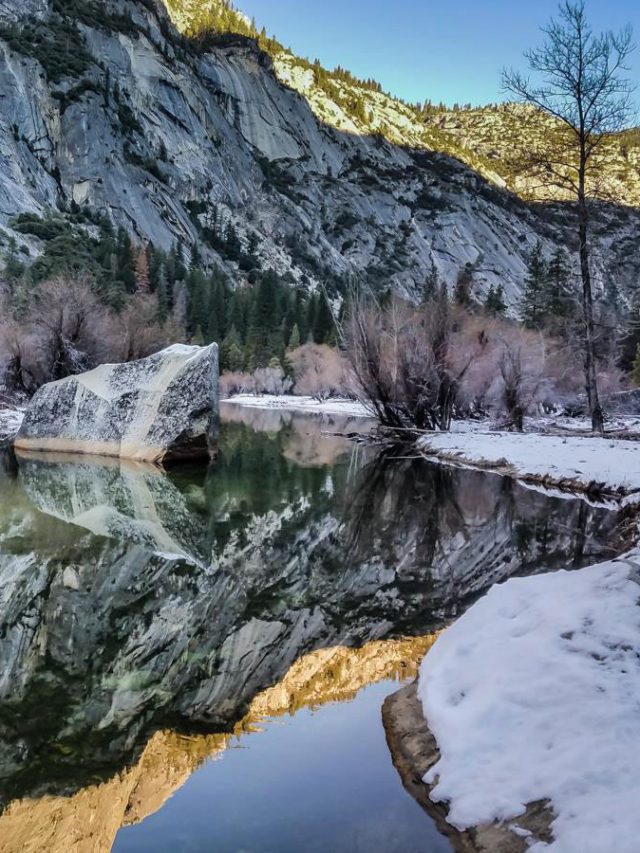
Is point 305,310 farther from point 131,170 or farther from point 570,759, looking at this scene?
point 570,759

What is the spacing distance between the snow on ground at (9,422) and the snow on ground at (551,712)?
2030 cm

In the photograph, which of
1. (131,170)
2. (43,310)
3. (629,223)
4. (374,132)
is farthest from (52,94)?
(629,223)

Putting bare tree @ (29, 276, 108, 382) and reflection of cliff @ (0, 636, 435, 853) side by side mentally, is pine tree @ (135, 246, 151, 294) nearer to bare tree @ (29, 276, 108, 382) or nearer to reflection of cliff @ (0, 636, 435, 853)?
bare tree @ (29, 276, 108, 382)

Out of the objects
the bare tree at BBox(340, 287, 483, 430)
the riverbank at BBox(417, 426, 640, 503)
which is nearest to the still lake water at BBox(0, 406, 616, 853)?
the riverbank at BBox(417, 426, 640, 503)

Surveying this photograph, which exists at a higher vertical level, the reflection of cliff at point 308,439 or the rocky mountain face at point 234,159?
the rocky mountain face at point 234,159

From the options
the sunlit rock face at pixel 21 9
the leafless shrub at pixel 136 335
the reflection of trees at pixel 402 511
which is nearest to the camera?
the reflection of trees at pixel 402 511

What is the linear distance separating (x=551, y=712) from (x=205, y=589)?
13.2ft

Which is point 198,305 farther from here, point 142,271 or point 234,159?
point 234,159

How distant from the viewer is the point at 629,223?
140m

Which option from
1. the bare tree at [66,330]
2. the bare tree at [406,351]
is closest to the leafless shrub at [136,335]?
the bare tree at [66,330]

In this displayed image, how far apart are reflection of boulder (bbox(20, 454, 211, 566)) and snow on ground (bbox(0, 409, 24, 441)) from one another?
718 centimetres

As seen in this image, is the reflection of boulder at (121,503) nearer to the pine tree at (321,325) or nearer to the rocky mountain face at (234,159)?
the pine tree at (321,325)

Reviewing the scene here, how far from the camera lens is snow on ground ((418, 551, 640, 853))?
2.35m

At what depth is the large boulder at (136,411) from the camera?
15.1m
